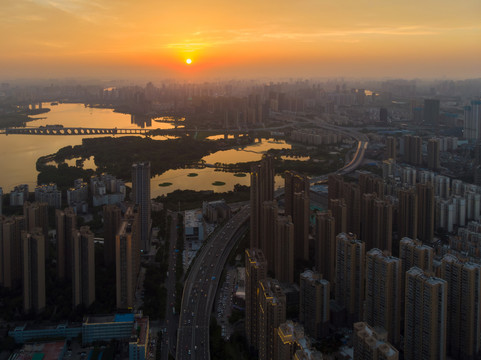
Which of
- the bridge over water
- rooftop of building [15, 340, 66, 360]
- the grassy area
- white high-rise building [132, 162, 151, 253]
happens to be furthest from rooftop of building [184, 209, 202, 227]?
the bridge over water

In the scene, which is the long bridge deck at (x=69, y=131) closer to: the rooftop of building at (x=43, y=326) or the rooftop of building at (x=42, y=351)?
the rooftop of building at (x=43, y=326)

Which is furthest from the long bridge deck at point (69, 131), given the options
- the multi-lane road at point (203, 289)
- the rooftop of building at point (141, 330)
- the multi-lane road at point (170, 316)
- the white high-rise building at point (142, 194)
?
the rooftop of building at point (141, 330)

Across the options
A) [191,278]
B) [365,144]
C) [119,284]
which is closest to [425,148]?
[365,144]

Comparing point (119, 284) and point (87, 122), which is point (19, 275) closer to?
point (119, 284)

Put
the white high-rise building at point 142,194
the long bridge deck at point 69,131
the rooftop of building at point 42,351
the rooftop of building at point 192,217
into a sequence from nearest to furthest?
1. the rooftop of building at point 42,351
2. the white high-rise building at point 142,194
3. the rooftop of building at point 192,217
4. the long bridge deck at point 69,131

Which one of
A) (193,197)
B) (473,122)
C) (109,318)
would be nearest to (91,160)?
(193,197)

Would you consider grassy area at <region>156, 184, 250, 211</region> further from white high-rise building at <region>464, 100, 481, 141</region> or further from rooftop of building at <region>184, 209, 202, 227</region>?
white high-rise building at <region>464, 100, 481, 141</region>

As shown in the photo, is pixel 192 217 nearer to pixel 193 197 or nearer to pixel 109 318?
pixel 193 197
